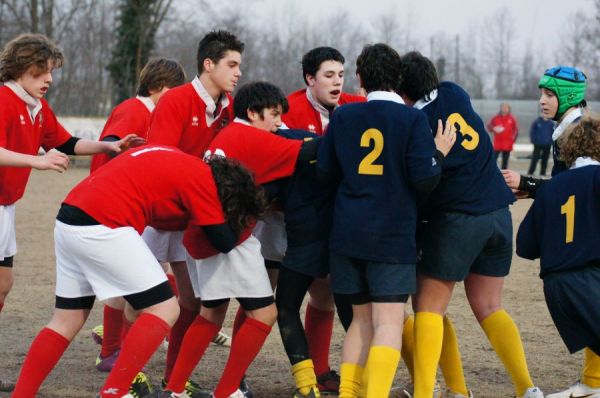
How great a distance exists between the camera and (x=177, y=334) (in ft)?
18.1

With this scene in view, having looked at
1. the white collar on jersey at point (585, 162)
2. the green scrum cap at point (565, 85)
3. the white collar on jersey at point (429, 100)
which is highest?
the green scrum cap at point (565, 85)

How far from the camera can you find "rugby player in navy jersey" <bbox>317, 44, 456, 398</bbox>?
4.61 m

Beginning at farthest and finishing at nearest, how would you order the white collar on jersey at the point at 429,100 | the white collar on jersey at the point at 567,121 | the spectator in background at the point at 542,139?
the spectator in background at the point at 542,139 → the white collar on jersey at the point at 567,121 → the white collar on jersey at the point at 429,100

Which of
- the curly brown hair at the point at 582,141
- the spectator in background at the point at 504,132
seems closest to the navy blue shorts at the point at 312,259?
the curly brown hair at the point at 582,141

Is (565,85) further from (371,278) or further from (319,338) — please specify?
(319,338)

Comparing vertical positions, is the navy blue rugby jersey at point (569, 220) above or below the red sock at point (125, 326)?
above

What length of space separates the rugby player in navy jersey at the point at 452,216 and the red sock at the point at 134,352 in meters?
1.38

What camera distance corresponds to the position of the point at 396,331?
471cm

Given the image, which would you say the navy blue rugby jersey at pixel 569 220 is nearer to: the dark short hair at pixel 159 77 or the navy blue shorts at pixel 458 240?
the navy blue shorts at pixel 458 240

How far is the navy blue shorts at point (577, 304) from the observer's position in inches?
186

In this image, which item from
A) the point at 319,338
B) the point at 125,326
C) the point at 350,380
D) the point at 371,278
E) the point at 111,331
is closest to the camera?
the point at 371,278

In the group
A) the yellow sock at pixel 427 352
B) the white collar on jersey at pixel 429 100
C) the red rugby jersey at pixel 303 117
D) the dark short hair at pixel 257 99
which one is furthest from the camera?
the red rugby jersey at pixel 303 117

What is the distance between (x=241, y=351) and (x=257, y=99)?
139 centimetres

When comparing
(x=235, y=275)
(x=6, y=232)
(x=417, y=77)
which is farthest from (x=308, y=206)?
(x=6, y=232)
